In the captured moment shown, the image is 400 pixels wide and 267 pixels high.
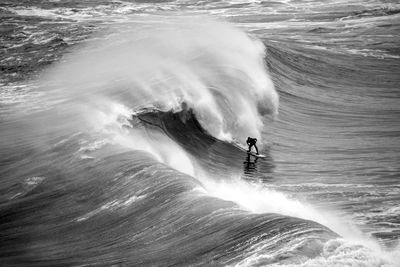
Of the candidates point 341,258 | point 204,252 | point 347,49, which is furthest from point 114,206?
point 347,49

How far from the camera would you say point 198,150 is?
15016 millimetres

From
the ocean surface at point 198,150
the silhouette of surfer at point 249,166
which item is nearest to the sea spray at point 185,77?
the ocean surface at point 198,150

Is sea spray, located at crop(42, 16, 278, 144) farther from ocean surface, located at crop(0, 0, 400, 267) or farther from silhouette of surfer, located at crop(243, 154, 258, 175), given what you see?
silhouette of surfer, located at crop(243, 154, 258, 175)

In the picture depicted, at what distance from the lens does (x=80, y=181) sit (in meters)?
11.2

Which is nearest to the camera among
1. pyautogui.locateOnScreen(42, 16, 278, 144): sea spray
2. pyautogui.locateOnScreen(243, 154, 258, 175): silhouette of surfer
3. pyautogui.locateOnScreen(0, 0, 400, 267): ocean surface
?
pyautogui.locateOnScreen(0, 0, 400, 267): ocean surface

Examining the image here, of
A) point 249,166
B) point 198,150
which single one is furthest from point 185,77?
point 249,166

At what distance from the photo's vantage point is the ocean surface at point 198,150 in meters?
8.79

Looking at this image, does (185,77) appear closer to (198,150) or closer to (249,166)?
(198,150)

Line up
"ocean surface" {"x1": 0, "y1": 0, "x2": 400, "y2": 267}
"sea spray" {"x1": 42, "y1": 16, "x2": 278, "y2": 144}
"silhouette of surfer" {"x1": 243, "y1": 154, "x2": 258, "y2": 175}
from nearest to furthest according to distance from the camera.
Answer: "ocean surface" {"x1": 0, "y1": 0, "x2": 400, "y2": 267} < "silhouette of surfer" {"x1": 243, "y1": 154, "x2": 258, "y2": 175} < "sea spray" {"x1": 42, "y1": 16, "x2": 278, "y2": 144}

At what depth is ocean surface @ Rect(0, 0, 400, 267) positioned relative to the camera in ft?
28.8

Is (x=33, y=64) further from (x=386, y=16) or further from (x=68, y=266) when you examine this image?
(x=386, y=16)

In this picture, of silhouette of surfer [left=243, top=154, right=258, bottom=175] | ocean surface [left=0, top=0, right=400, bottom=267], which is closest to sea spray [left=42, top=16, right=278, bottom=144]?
ocean surface [left=0, top=0, right=400, bottom=267]

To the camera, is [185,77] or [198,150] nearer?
[198,150]

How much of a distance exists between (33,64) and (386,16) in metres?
23.7
